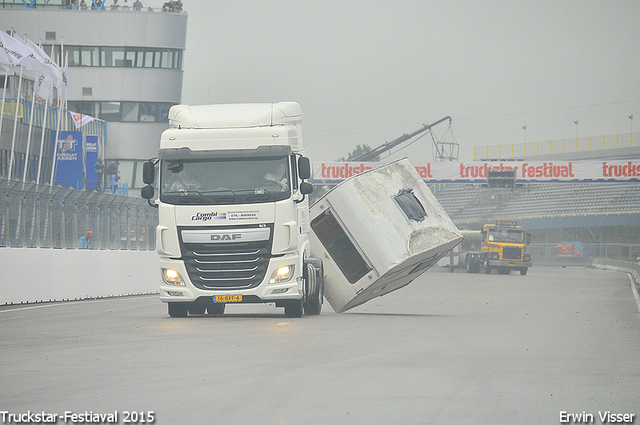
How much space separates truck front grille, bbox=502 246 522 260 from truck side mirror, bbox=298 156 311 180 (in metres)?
39.3

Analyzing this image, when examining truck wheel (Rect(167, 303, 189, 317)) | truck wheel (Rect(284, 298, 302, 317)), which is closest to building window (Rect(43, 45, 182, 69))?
truck wheel (Rect(167, 303, 189, 317))

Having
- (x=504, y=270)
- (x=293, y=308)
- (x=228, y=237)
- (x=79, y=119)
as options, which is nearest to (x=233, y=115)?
(x=228, y=237)

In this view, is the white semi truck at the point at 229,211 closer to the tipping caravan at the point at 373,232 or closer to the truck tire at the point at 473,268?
the tipping caravan at the point at 373,232

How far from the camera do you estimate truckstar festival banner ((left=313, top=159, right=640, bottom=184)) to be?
59.4m

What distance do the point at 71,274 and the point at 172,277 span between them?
8.33m

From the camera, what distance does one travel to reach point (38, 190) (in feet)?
70.0

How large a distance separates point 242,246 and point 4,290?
278 inches

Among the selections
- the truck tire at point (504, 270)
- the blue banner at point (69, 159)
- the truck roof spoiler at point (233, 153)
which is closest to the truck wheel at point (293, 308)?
the truck roof spoiler at point (233, 153)

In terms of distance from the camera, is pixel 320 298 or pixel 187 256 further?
pixel 320 298

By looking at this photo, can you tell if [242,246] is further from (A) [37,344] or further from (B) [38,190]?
(B) [38,190]

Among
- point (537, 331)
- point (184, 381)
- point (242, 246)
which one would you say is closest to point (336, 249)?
point (242, 246)

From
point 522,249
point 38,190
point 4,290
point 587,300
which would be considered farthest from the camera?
point 522,249

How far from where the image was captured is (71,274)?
74.4 ft

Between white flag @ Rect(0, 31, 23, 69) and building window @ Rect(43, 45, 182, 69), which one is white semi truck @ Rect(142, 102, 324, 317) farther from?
building window @ Rect(43, 45, 182, 69)
